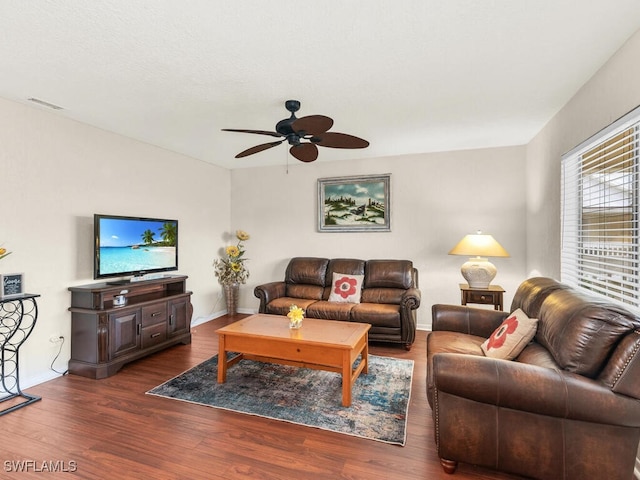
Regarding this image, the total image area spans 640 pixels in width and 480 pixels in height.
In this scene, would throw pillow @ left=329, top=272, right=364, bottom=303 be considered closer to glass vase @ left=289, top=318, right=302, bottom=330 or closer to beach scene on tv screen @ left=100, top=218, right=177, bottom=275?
glass vase @ left=289, top=318, right=302, bottom=330

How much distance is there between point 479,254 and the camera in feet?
12.2

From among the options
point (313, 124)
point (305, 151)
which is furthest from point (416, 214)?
point (313, 124)

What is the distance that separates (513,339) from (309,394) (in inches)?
62.6

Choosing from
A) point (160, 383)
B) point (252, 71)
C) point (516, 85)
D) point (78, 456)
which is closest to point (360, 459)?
point (78, 456)

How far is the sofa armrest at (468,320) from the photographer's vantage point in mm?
2811

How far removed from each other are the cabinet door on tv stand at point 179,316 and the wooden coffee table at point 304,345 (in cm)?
115

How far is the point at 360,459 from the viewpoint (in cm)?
190

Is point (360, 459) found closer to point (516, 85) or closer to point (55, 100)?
point (516, 85)

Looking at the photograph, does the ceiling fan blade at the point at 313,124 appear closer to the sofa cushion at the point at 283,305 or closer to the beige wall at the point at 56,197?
the sofa cushion at the point at 283,305

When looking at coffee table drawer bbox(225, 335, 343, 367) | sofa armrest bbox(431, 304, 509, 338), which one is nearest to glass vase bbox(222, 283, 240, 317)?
coffee table drawer bbox(225, 335, 343, 367)

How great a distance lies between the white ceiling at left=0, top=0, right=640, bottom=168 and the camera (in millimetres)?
1709

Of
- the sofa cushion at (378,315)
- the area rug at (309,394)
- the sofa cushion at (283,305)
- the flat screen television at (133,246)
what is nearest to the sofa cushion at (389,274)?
the sofa cushion at (378,315)

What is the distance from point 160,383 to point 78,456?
963 millimetres

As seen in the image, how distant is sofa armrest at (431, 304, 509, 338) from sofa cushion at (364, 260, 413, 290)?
4.30 ft
